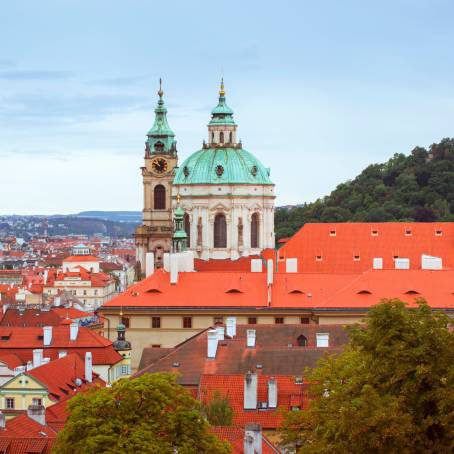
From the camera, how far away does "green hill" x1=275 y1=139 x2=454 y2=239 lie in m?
172

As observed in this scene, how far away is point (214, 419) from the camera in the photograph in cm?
5456

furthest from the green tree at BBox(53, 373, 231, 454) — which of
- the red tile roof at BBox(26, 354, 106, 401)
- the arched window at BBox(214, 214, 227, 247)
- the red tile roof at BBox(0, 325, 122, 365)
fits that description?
the arched window at BBox(214, 214, 227, 247)

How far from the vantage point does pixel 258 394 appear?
58406 millimetres

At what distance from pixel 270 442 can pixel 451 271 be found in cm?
4205

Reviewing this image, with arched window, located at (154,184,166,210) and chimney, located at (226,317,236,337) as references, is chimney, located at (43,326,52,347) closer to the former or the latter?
chimney, located at (226,317,236,337)

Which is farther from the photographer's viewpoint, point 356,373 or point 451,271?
point 451,271

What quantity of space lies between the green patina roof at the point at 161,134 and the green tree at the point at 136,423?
117234 mm

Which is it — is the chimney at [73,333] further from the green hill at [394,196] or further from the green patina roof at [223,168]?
the green hill at [394,196]

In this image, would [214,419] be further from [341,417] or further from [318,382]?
[341,417]

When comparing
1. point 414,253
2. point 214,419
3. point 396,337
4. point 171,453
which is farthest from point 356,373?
point 414,253

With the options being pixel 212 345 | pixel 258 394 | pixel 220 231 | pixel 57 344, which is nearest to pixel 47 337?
pixel 57 344

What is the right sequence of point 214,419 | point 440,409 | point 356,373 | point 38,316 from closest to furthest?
point 440,409 → point 356,373 → point 214,419 → point 38,316

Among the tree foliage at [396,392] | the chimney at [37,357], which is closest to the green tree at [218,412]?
the tree foliage at [396,392]

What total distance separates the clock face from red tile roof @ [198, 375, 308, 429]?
3937 inches
